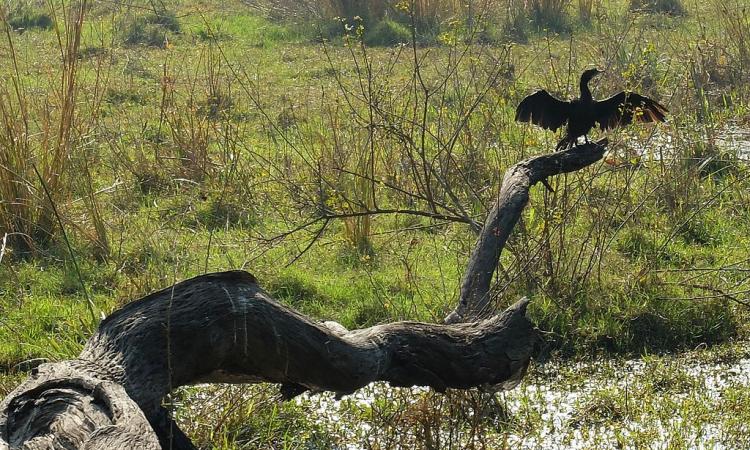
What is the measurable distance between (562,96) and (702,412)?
2246mm

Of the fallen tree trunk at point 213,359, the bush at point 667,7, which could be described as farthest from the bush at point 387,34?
the fallen tree trunk at point 213,359

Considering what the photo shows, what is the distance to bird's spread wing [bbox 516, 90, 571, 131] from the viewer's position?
4582 mm

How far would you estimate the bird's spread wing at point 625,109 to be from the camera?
463 cm

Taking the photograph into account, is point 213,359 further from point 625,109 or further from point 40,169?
point 40,169

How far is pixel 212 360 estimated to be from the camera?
304 centimetres

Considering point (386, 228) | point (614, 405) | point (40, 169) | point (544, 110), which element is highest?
point (544, 110)

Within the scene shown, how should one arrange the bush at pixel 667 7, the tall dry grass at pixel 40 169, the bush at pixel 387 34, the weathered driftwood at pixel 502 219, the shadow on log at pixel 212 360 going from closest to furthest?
the shadow on log at pixel 212 360, the weathered driftwood at pixel 502 219, the tall dry grass at pixel 40 169, the bush at pixel 387 34, the bush at pixel 667 7

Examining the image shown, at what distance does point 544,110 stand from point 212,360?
7.01 feet

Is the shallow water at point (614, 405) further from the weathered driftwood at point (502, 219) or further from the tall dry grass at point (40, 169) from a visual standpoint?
the tall dry grass at point (40, 169)

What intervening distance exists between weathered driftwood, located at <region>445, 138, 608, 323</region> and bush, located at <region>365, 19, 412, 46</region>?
22.2ft

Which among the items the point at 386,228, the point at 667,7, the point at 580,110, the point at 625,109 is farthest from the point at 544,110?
the point at 667,7

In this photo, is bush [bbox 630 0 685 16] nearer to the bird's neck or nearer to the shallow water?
the shallow water

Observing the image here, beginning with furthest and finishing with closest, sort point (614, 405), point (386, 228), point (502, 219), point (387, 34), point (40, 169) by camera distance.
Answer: point (387, 34) → point (386, 228) → point (40, 169) → point (614, 405) → point (502, 219)

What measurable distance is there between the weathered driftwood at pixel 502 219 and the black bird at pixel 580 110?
0.18 metres
